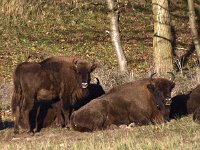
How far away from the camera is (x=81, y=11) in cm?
3684

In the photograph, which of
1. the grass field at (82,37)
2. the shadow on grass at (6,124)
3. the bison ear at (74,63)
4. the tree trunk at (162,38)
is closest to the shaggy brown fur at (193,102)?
the grass field at (82,37)

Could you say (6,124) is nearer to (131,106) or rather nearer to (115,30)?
(131,106)

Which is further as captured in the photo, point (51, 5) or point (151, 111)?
point (51, 5)

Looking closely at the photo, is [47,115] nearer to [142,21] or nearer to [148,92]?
[148,92]

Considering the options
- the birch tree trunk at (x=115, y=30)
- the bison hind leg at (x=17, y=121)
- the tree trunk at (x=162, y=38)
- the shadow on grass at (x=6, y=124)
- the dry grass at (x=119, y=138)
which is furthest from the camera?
the tree trunk at (x=162, y=38)

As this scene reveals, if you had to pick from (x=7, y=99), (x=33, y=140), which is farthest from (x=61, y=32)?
(x=33, y=140)

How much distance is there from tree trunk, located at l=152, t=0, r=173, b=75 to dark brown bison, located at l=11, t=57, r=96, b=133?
7936 millimetres

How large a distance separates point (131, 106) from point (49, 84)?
209 centimetres

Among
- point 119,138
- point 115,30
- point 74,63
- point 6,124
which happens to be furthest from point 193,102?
point 115,30

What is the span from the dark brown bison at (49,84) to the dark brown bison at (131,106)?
0.68 meters

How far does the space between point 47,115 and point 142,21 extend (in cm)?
2051

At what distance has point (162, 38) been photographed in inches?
960

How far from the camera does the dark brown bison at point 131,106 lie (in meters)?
15.9

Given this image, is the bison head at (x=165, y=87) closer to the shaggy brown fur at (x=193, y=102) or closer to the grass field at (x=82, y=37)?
the shaggy brown fur at (x=193, y=102)
